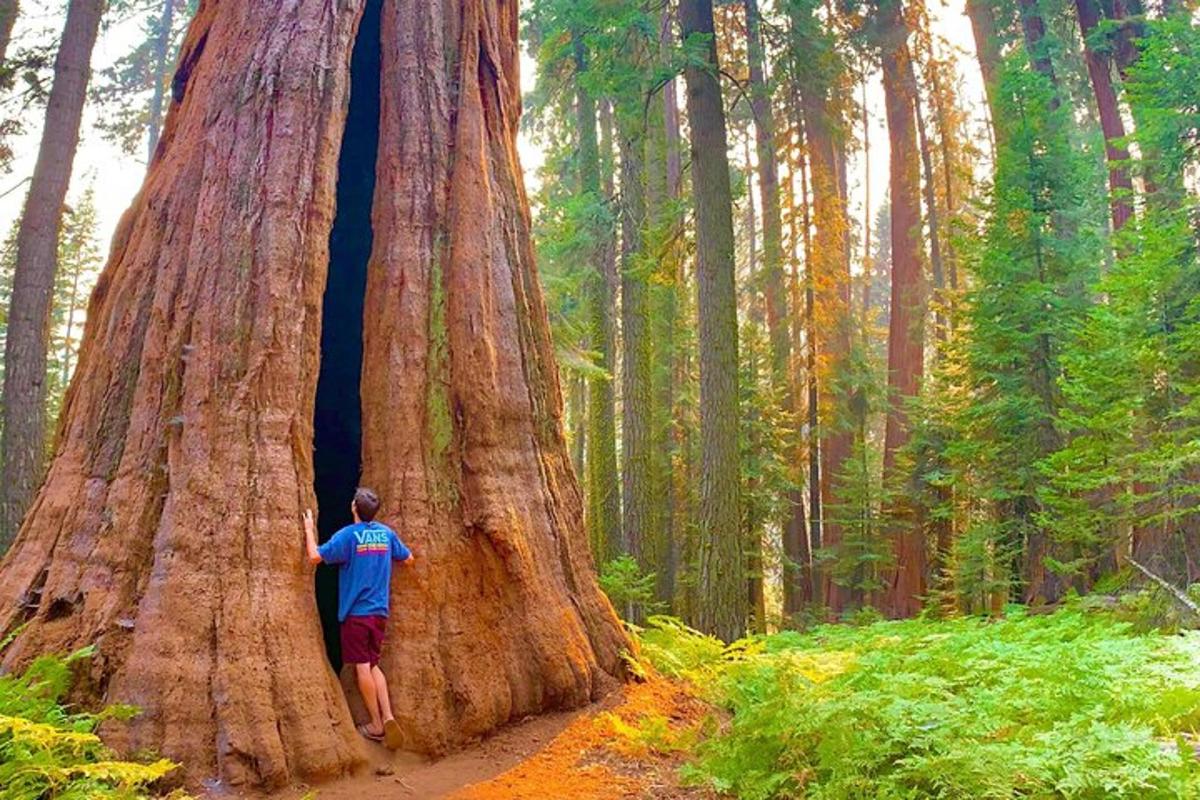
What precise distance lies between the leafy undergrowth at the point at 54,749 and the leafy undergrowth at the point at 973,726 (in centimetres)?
304

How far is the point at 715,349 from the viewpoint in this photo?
10.1 meters

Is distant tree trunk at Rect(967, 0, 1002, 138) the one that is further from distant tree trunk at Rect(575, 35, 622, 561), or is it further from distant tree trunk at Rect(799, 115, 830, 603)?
distant tree trunk at Rect(575, 35, 622, 561)

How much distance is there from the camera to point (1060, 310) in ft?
41.1

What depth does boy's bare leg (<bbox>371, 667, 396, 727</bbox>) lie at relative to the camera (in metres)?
5.25

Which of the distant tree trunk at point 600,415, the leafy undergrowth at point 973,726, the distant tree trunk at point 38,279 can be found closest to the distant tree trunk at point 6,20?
the distant tree trunk at point 38,279

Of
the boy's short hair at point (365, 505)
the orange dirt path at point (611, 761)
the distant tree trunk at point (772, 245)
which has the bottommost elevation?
the orange dirt path at point (611, 761)

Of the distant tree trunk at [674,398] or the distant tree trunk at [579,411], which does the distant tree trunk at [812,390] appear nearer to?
the distant tree trunk at [674,398]

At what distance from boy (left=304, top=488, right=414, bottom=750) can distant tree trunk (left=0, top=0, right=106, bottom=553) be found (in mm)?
7122

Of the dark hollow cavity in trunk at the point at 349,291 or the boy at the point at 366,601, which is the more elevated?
the dark hollow cavity in trunk at the point at 349,291

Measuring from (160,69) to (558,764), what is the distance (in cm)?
2586

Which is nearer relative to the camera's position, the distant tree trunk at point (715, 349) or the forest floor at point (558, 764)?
the forest floor at point (558, 764)

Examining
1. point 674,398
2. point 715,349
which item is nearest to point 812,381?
point 674,398

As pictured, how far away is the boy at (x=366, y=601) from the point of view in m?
5.26

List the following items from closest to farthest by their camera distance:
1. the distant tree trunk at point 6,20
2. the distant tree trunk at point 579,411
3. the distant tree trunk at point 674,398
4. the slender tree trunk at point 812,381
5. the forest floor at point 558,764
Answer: the forest floor at point 558,764
the distant tree trunk at point 6,20
the slender tree trunk at point 812,381
the distant tree trunk at point 674,398
the distant tree trunk at point 579,411
